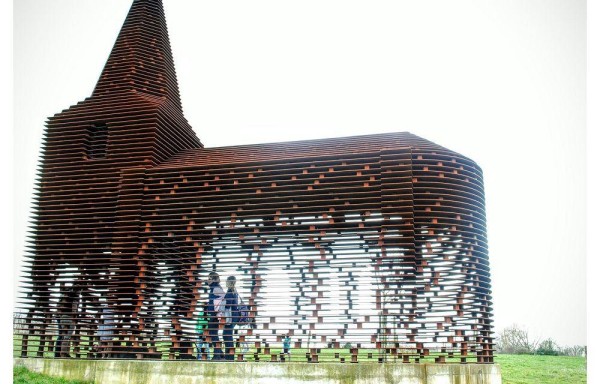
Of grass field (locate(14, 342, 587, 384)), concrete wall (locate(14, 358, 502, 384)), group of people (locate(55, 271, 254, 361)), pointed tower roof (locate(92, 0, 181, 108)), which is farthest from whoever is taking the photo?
grass field (locate(14, 342, 587, 384))

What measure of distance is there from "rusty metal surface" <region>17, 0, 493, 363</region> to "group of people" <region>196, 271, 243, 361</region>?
27 cm

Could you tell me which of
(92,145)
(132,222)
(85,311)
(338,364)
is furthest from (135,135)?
(338,364)

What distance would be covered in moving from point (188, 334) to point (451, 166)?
27.1 ft

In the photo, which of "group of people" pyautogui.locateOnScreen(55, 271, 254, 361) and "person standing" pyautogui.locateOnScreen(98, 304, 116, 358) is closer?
"group of people" pyautogui.locateOnScreen(55, 271, 254, 361)

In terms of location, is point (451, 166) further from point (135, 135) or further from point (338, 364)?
point (135, 135)

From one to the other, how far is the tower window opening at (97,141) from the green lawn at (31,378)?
22.2 feet

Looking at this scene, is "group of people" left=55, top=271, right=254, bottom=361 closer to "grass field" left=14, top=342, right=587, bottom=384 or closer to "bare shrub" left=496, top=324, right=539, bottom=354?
"grass field" left=14, top=342, right=587, bottom=384

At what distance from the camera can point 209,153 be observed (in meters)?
18.6

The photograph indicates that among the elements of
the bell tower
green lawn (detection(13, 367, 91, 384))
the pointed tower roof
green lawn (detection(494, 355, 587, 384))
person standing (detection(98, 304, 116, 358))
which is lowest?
green lawn (detection(494, 355, 587, 384))

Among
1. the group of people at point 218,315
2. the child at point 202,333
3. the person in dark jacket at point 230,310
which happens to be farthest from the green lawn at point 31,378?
the person in dark jacket at point 230,310

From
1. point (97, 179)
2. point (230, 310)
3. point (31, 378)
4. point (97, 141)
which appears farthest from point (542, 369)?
point (97, 141)

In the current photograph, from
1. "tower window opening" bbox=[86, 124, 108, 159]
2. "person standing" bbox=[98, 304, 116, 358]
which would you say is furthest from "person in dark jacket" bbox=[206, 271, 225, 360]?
"tower window opening" bbox=[86, 124, 108, 159]

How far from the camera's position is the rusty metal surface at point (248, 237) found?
1480 centimetres

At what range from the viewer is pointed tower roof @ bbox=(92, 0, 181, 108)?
21.1m
